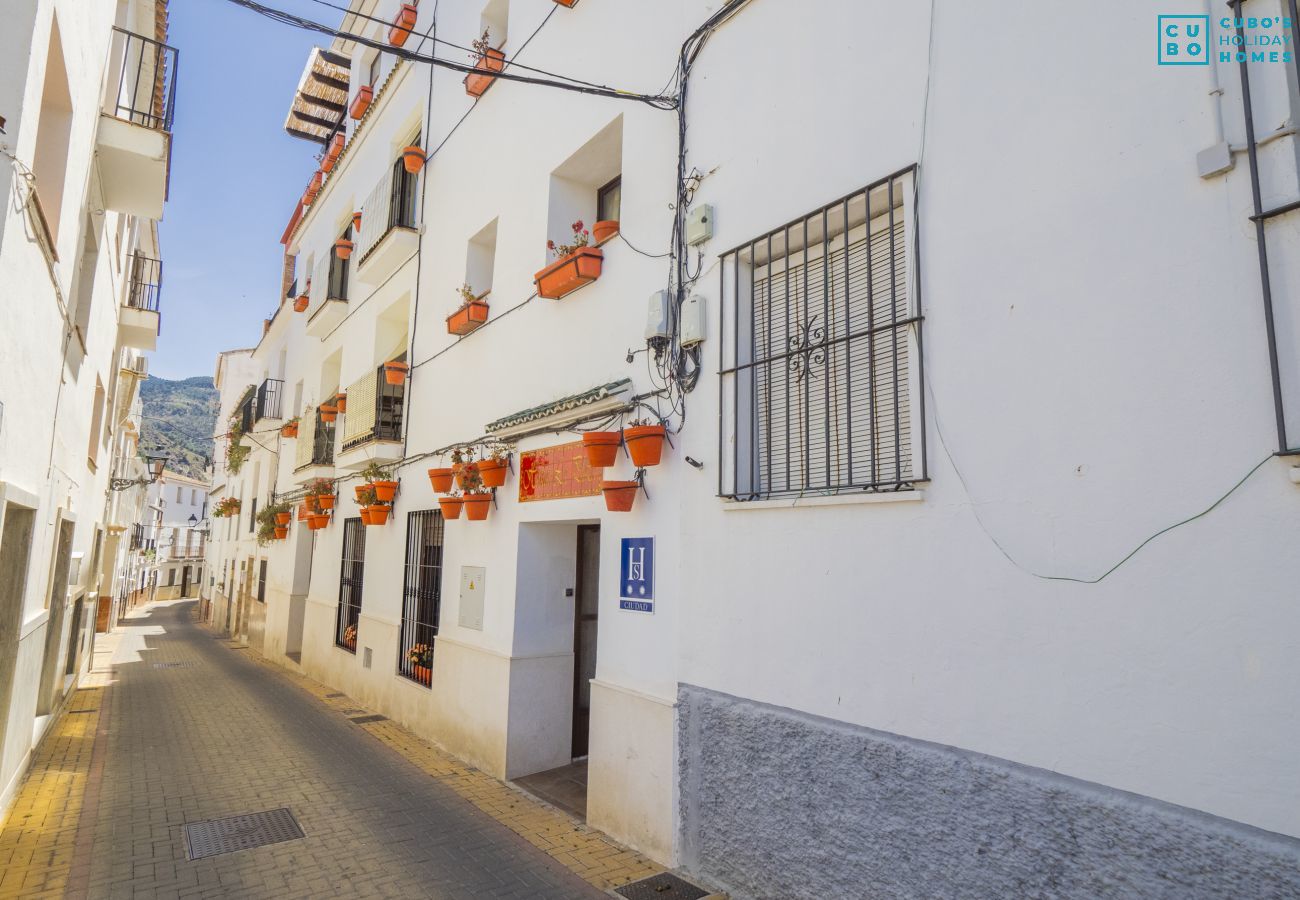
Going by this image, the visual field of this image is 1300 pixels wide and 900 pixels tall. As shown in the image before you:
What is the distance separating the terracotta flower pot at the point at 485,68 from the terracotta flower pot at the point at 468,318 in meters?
2.54

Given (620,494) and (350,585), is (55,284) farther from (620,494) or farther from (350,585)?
(350,585)

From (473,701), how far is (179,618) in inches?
1063

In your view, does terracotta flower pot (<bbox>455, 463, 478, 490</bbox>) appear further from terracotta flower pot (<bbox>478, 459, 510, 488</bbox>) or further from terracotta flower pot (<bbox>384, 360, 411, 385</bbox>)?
terracotta flower pot (<bbox>384, 360, 411, 385</bbox>)

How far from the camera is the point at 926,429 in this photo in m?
3.54

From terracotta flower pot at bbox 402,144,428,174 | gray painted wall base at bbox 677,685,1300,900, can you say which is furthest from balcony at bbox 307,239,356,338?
gray painted wall base at bbox 677,685,1300,900

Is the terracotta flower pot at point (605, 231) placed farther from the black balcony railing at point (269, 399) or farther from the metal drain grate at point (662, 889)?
the black balcony railing at point (269, 399)

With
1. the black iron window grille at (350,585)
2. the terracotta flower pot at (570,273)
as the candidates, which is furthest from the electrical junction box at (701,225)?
the black iron window grille at (350,585)

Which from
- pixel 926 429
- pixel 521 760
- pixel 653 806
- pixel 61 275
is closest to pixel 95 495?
pixel 61 275

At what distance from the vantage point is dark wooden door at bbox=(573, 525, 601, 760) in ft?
23.7

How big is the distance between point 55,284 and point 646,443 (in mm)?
4398

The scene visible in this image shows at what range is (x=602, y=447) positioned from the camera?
5.42m

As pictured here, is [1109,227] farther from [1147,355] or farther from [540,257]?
[540,257]

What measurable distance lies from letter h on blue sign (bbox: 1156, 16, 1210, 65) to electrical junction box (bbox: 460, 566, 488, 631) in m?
6.45

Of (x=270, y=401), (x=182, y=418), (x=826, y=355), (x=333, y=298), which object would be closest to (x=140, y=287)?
(x=333, y=298)
